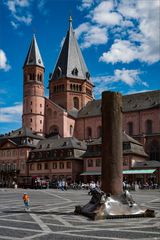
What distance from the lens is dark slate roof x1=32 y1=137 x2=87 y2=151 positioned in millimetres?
81625

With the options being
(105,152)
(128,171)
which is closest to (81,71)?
(128,171)

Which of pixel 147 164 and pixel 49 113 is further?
pixel 49 113

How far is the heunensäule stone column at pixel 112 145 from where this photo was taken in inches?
809

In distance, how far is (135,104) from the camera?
92062 millimetres

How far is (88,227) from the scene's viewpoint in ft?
52.9

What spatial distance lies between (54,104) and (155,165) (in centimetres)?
3646

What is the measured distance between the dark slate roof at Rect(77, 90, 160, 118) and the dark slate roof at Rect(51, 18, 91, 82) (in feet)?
31.7

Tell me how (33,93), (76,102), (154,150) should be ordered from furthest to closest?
(76,102), (33,93), (154,150)

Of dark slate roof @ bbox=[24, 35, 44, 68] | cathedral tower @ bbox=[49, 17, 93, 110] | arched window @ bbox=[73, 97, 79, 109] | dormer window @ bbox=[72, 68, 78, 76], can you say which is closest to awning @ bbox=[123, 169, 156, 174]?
cathedral tower @ bbox=[49, 17, 93, 110]

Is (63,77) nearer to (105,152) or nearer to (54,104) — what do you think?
(54,104)

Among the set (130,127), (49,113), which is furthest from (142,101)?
(49,113)

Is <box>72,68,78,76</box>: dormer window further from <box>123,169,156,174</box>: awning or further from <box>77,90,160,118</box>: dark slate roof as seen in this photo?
<box>123,169,156,174</box>: awning

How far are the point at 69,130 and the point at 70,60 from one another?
21920mm

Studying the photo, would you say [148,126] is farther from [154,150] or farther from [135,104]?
[135,104]
